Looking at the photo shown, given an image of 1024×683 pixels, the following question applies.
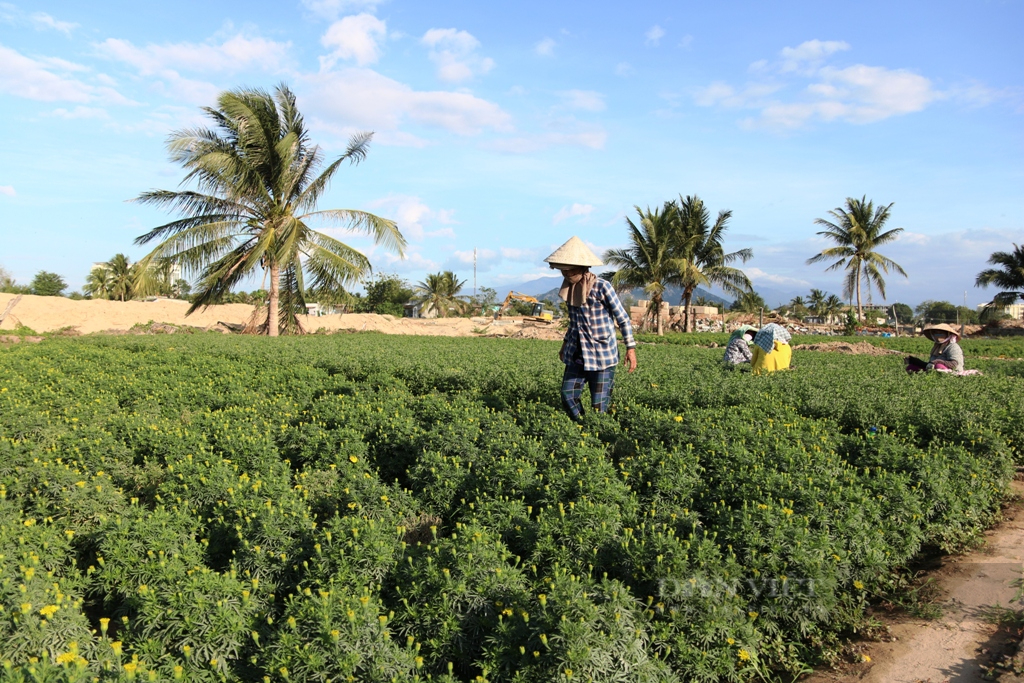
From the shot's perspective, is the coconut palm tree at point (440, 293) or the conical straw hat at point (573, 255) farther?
the coconut palm tree at point (440, 293)

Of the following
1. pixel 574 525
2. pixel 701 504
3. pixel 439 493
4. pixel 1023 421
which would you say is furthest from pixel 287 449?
pixel 1023 421

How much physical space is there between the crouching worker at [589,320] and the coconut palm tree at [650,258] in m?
25.0

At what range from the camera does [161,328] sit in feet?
79.1

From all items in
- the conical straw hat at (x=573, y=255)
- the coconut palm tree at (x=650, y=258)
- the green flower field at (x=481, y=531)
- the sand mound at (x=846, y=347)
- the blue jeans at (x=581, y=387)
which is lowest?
the green flower field at (x=481, y=531)

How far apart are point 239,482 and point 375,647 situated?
2074 millimetres

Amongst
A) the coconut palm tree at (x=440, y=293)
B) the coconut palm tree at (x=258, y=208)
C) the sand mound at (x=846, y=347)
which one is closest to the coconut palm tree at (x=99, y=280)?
the coconut palm tree at (x=440, y=293)

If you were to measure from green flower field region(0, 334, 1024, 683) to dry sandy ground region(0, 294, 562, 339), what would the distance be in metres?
20.7

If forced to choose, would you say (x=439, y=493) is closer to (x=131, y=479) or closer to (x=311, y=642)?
(x=311, y=642)

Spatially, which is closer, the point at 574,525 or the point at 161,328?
the point at 574,525

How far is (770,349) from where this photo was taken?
10242 mm

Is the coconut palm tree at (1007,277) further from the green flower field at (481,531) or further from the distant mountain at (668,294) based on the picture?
the green flower field at (481,531)

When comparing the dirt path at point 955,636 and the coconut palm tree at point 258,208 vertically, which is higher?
the coconut palm tree at point 258,208

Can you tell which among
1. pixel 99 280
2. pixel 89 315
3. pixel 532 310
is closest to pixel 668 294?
pixel 532 310

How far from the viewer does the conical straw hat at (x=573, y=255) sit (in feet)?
18.9
